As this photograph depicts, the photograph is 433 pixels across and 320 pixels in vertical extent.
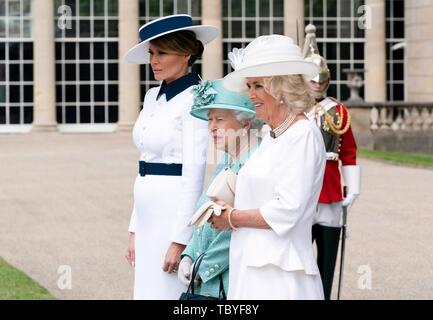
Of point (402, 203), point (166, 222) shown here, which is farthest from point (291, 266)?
point (402, 203)

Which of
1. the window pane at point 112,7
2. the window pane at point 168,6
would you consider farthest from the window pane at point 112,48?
the window pane at point 168,6

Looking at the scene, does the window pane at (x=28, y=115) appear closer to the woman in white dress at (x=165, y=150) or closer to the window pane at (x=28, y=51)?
the window pane at (x=28, y=51)

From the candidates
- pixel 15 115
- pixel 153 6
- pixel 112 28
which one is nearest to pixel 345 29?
pixel 153 6

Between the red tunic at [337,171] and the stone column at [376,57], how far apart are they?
37.5 meters

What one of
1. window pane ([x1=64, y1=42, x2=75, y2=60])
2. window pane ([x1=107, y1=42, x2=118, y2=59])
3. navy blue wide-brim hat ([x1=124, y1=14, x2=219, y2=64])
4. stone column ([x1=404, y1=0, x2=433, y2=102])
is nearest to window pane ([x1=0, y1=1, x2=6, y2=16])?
window pane ([x1=64, y1=42, x2=75, y2=60])

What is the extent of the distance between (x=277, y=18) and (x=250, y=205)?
1682 inches

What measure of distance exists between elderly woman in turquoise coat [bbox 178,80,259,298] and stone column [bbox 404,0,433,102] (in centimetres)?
3895

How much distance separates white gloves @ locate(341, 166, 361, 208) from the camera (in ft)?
29.5

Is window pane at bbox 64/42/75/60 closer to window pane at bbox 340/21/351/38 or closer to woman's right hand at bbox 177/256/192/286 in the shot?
window pane at bbox 340/21/351/38

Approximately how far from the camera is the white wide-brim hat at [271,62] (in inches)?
215
